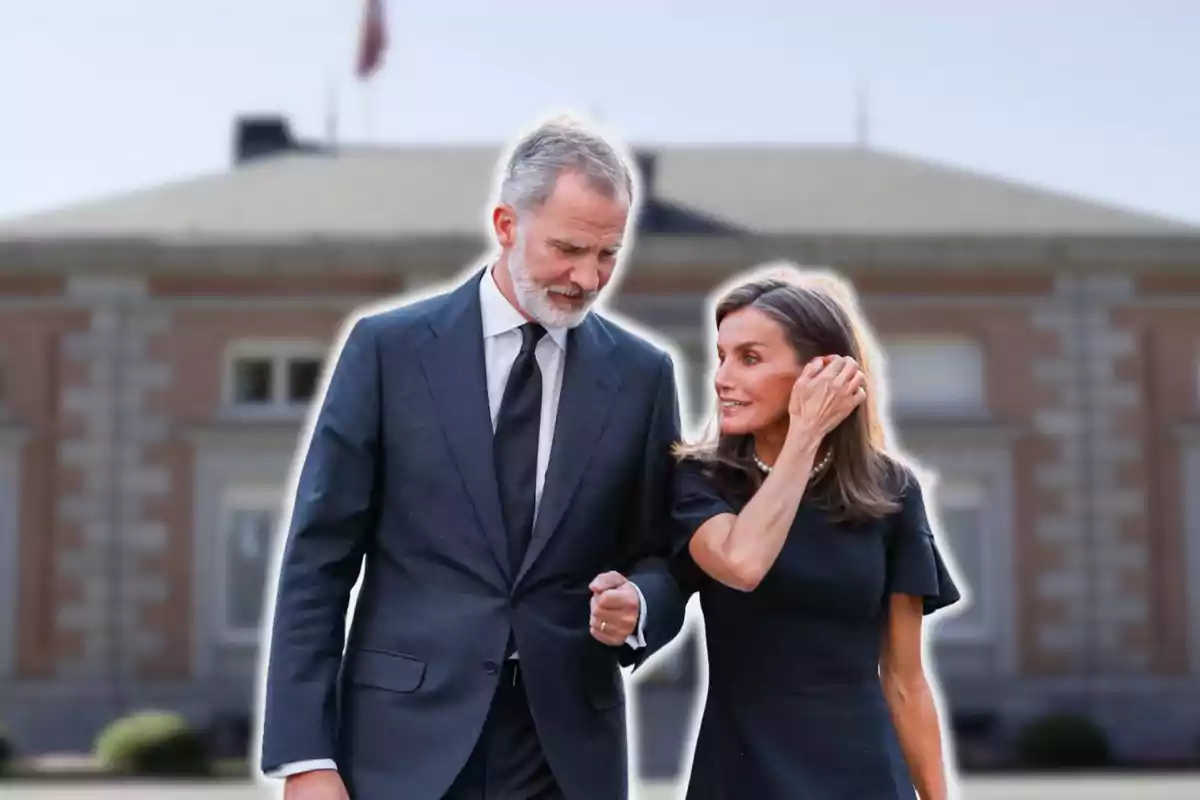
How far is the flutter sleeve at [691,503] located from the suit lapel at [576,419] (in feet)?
0.69

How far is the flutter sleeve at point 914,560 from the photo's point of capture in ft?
11.9

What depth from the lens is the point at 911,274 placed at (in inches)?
848

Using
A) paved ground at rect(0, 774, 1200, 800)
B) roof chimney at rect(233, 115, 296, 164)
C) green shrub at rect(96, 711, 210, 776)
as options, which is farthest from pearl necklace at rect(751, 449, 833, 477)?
roof chimney at rect(233, 115, 296, 164)

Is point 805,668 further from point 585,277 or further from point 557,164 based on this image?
point 557,164

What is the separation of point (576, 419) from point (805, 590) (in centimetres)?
61

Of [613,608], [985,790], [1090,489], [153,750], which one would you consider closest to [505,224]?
[613,608]

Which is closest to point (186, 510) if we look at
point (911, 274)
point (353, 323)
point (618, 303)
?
point (618, 303)

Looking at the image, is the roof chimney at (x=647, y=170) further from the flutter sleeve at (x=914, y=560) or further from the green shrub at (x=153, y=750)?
the flutter sleeve at (x=914, y=560)

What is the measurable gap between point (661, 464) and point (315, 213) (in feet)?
63.7

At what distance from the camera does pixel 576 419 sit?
3.49 metres

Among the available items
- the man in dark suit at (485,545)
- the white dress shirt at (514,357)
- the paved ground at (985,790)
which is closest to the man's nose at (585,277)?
the man in dark suit at (485,545)

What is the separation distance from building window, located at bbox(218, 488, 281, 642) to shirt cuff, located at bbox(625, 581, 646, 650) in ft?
60.9

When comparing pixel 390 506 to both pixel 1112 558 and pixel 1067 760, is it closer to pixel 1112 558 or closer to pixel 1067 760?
pixel 1067 760

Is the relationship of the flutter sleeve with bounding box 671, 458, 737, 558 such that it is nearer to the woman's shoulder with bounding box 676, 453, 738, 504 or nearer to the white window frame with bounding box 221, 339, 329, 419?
the woman's shoulder with bounding box 676, 453, 738, 504
